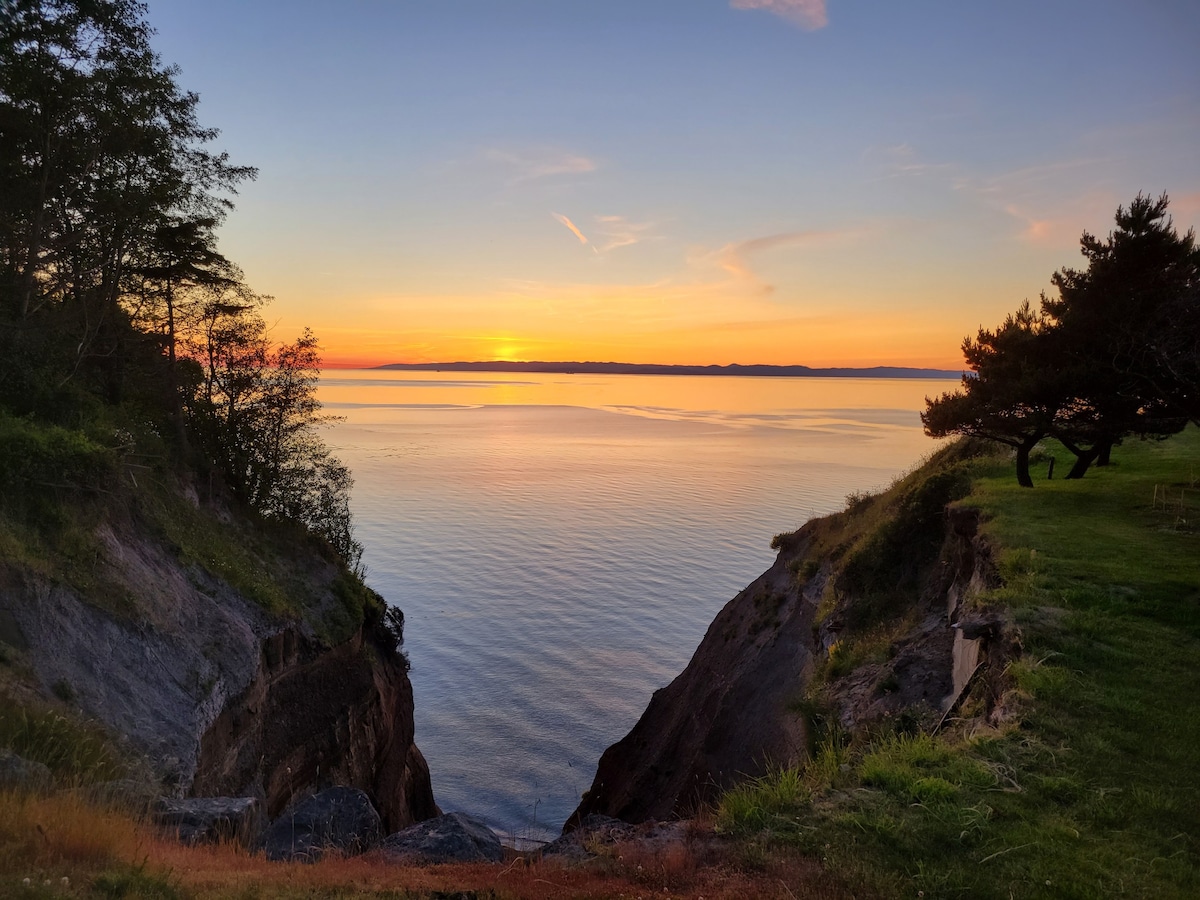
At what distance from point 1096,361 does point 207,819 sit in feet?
74.7

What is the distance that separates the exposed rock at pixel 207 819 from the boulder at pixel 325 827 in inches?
15.6

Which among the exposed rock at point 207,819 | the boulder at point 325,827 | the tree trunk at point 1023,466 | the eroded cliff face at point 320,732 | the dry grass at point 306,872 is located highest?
the tree trunk at point 1023,466

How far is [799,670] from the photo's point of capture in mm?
22109

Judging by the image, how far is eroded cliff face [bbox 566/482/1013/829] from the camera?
13.3 metres

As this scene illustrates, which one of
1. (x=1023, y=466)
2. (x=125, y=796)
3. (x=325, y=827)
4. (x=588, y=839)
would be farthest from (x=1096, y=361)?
(x=125, y=796)

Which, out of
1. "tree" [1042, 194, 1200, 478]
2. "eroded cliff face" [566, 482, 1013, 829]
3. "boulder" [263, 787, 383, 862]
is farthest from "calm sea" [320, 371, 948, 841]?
"tree" [1042, 194, 1200, 478]

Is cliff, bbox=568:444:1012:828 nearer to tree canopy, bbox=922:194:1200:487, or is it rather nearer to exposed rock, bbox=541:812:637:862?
tree canopy, bbox=922:194:1200:487

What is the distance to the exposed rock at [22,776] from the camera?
661 cm

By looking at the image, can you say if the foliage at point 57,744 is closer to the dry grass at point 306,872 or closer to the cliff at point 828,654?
the dry grass at point 306,872

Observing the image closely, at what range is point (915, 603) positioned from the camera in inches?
746

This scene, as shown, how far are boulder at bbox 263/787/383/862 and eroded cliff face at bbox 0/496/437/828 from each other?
3195mm

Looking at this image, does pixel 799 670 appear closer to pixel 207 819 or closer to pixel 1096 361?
pixel 1096 361

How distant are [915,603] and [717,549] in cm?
2518

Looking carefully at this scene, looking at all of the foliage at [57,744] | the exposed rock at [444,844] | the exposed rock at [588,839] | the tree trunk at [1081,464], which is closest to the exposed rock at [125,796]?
the foliage at [57,744]
